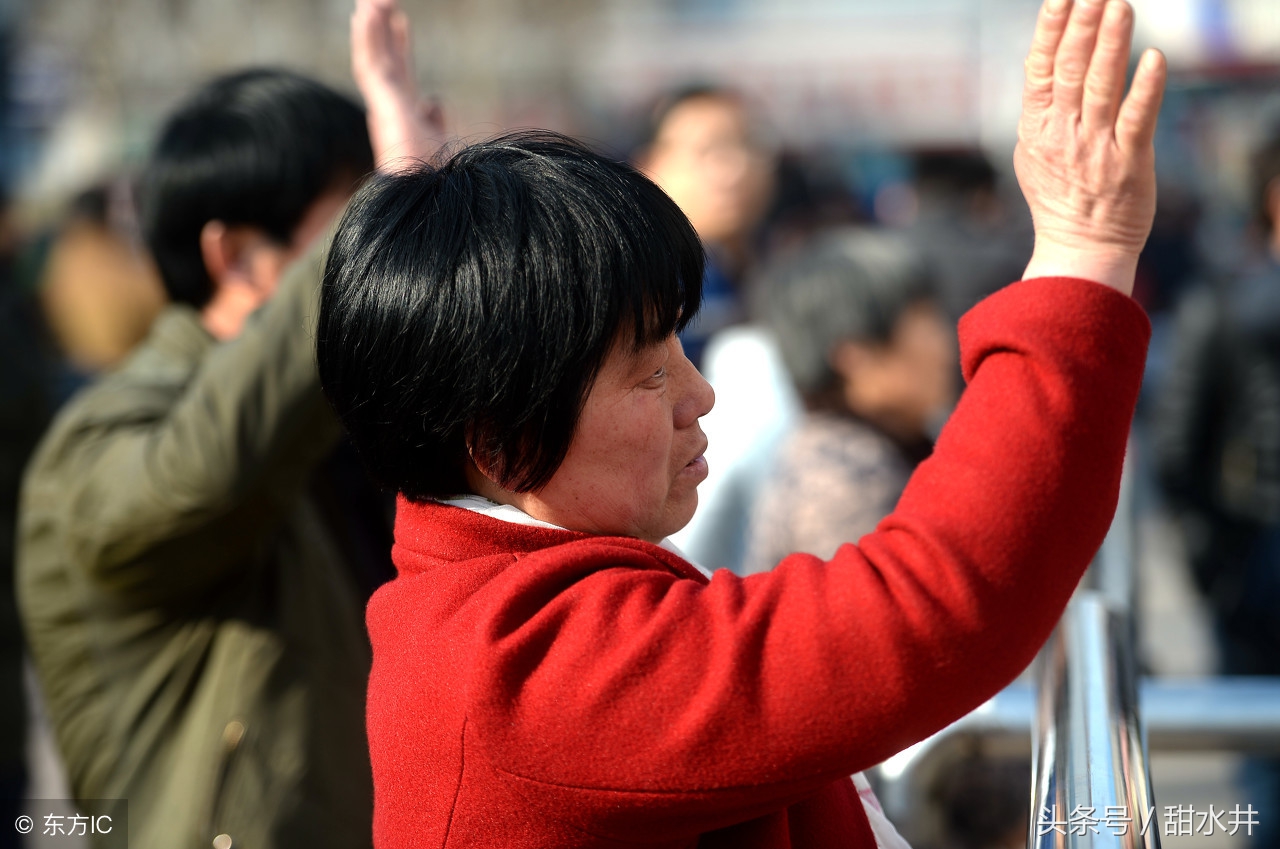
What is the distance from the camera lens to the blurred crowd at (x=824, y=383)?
102 inches

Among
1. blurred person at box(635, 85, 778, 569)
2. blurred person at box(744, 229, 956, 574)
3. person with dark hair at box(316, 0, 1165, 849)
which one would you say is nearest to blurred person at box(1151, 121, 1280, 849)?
blurred person at box(744, 229, 956, 574)


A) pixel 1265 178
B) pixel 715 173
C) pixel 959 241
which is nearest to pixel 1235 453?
pixel 1265 178

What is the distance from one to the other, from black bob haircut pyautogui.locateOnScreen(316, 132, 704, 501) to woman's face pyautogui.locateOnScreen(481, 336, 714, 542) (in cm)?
2

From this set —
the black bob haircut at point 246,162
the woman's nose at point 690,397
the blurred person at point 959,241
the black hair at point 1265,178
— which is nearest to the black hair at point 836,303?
the black bob haircut at point 246,162

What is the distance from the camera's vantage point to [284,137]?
201cm

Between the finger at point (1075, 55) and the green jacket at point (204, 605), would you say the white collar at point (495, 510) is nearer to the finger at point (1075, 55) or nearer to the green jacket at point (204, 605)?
the finger at point (1075, 55)

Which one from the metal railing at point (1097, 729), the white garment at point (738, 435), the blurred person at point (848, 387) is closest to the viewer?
the metal railing at point (1097, 729)

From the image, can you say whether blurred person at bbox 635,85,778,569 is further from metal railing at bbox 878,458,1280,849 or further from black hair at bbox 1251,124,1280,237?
black hair at bbox 1251,124,1280,237

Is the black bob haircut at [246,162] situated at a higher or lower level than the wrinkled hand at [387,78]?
lower

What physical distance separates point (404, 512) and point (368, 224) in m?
0.24

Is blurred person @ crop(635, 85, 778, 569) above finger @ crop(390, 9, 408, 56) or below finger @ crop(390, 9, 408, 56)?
below

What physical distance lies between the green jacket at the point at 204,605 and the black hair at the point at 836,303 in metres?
1.30

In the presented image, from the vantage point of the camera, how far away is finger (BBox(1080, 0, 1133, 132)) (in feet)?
2.90

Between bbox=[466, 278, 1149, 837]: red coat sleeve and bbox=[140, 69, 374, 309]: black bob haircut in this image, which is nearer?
bbox=[466, 278, 1149, 837]: red coat sleeve
